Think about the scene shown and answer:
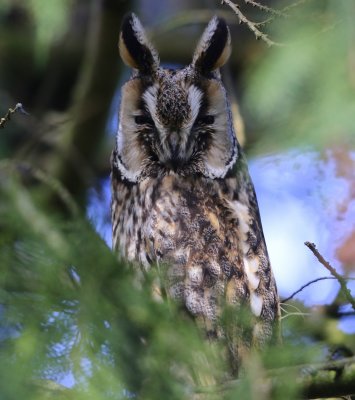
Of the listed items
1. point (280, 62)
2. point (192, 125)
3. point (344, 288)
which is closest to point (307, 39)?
point (280, 62)

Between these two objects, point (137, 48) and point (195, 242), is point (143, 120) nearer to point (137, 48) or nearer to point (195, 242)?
point (137, 48)

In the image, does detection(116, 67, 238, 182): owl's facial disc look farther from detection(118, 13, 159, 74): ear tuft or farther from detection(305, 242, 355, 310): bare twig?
detection(305, 242, 355, 310): bare twig

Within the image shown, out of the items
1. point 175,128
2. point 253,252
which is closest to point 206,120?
point 175,128

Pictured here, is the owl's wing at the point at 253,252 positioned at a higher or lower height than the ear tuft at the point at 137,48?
lower

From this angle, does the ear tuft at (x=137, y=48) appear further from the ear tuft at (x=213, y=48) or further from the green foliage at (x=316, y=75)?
the green foliage at (x=316, y=75)

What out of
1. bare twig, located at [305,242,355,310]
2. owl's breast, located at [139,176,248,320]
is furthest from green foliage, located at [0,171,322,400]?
owl's breast, located at [139,176,248,320]

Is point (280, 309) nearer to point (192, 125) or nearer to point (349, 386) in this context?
point (192, 125)

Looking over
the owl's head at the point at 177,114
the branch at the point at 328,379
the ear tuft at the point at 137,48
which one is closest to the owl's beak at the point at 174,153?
the owl's head at the point at 177,114
